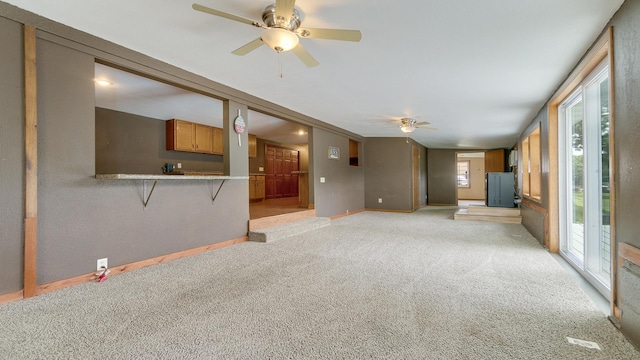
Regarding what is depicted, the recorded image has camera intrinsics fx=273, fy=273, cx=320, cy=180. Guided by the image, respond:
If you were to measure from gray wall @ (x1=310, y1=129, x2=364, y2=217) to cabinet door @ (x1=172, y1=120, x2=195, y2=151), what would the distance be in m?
2.67

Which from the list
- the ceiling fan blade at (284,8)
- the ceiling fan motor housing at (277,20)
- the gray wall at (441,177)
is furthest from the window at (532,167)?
the ceiling fan blade at (284,8)

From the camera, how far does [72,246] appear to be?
248cm

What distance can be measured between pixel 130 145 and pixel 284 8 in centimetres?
487

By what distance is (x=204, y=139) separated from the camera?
6238mm

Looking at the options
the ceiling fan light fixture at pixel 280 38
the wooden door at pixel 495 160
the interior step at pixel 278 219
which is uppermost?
the ceiling fan light fixture at pixel 280 38

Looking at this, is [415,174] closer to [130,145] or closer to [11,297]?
[130,145]

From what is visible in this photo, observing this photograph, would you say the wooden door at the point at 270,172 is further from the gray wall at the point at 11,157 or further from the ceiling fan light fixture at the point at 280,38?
the ceiling fan light fixture at the point at 280,38

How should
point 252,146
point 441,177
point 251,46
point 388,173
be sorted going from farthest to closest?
point 441,177 → point 388,173 → point 252,146 → point 251,46

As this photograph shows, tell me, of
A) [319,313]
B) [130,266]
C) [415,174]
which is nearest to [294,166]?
[415,174]

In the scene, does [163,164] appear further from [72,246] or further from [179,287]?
[179,287]

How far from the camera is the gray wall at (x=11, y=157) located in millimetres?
2104

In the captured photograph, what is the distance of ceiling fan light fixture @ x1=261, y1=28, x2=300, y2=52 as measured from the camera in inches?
80.5

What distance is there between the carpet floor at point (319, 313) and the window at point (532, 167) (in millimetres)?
2524

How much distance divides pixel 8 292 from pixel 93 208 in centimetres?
82
